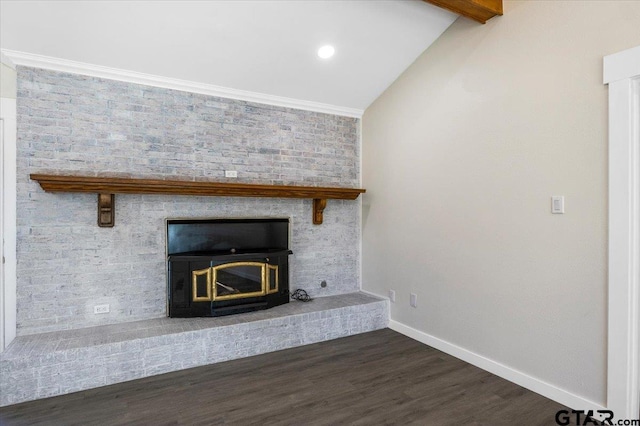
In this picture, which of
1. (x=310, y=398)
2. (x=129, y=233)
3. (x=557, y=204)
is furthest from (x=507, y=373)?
(x=129, y=233)

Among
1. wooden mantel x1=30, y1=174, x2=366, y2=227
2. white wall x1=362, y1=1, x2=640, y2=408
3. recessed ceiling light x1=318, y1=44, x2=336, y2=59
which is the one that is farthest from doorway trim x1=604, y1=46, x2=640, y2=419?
wooden mantel x1=30, y1=174, x2=366, y2=227

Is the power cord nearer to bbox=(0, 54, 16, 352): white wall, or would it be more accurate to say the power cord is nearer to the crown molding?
the crown molding

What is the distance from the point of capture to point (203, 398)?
2.57 m

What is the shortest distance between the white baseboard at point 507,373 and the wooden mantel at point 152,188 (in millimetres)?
1696

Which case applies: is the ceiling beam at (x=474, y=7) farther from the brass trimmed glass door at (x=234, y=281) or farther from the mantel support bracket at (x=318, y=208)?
the brass trimmed glass door at (x=234, y=281)

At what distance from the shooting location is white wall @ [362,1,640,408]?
2.31 metres

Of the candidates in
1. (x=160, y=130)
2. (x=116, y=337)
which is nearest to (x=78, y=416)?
(x=116, y=337)

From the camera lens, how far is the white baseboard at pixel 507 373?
2381 millimetres

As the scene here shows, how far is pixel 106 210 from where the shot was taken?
10.2 ft

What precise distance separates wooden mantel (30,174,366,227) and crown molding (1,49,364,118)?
0.92 m

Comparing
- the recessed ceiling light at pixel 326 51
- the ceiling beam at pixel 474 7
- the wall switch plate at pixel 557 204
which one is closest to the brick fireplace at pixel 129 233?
the recessed ceiling light at pixel 326 51

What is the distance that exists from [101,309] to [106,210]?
0.85 meters

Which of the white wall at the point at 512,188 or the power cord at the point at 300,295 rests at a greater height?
the white wall at the point at 512,188

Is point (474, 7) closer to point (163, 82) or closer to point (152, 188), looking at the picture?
point (163, 82)
